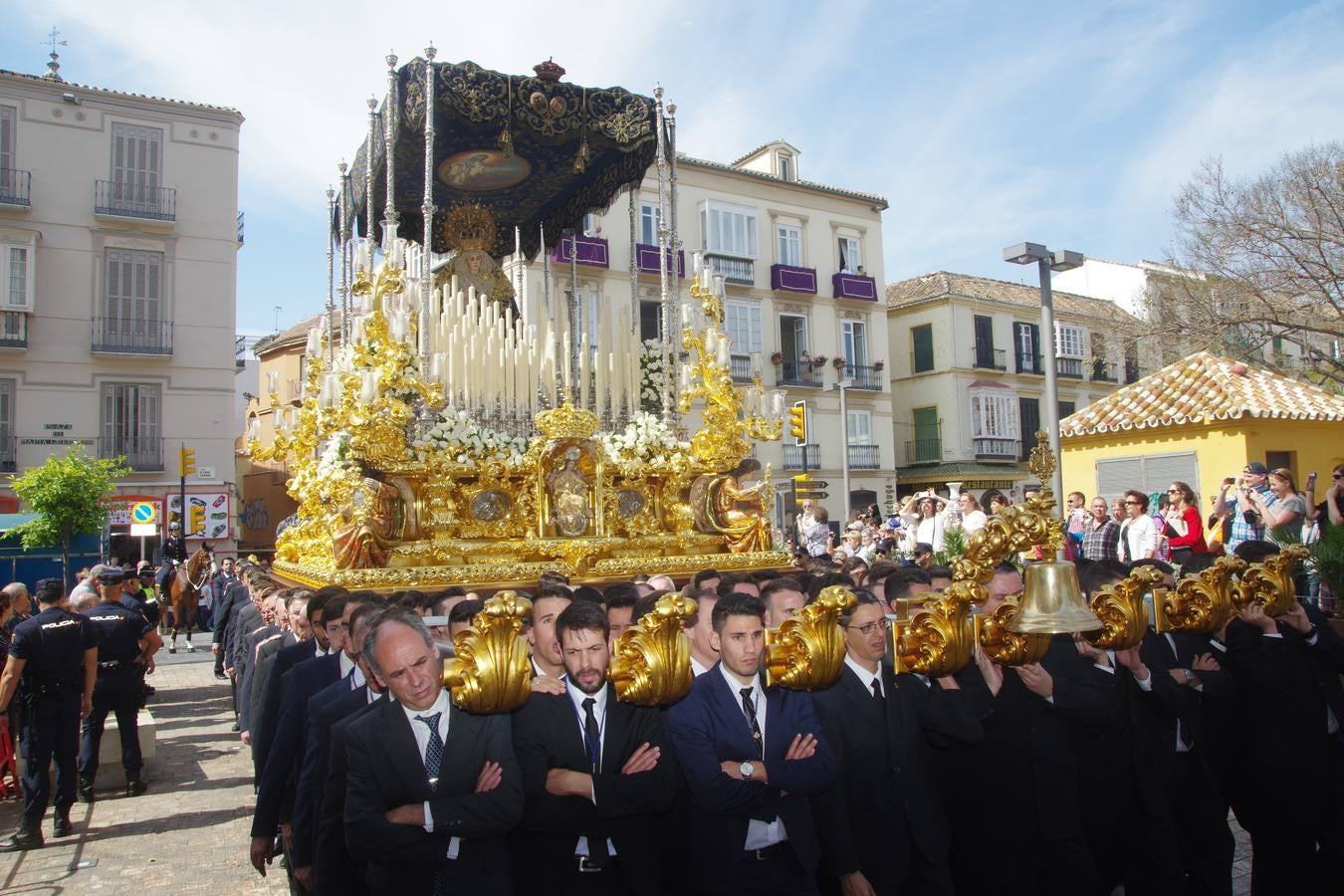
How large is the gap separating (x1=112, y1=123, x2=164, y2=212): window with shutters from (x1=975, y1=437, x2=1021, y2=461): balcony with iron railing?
A: 82.8 feet

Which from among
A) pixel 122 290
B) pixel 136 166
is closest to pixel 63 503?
pixel 122 290

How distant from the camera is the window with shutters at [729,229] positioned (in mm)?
28047

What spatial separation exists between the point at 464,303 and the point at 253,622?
3.90 meters

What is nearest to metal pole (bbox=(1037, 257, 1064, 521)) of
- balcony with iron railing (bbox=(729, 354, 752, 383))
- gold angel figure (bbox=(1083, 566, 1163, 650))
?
gold angel figure (bbox=(1083, 566, 1163, 650))

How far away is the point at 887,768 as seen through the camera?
3646 millimetres

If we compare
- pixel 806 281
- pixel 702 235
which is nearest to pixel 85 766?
pixel 702 235

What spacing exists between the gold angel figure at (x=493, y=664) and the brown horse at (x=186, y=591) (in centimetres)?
1605

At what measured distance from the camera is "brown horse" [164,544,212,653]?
17031 millimetres

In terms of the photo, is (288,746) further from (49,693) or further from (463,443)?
(463,443)

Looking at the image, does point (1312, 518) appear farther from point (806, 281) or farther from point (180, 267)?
point (180, 267)

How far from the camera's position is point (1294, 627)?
4539 mm

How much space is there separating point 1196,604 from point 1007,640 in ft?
3.52

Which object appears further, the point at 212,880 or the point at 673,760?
the point at 212,880

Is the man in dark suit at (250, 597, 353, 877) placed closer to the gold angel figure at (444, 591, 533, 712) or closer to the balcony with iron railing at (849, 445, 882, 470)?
the gold angel figure at (444, 591, 533, 712)
